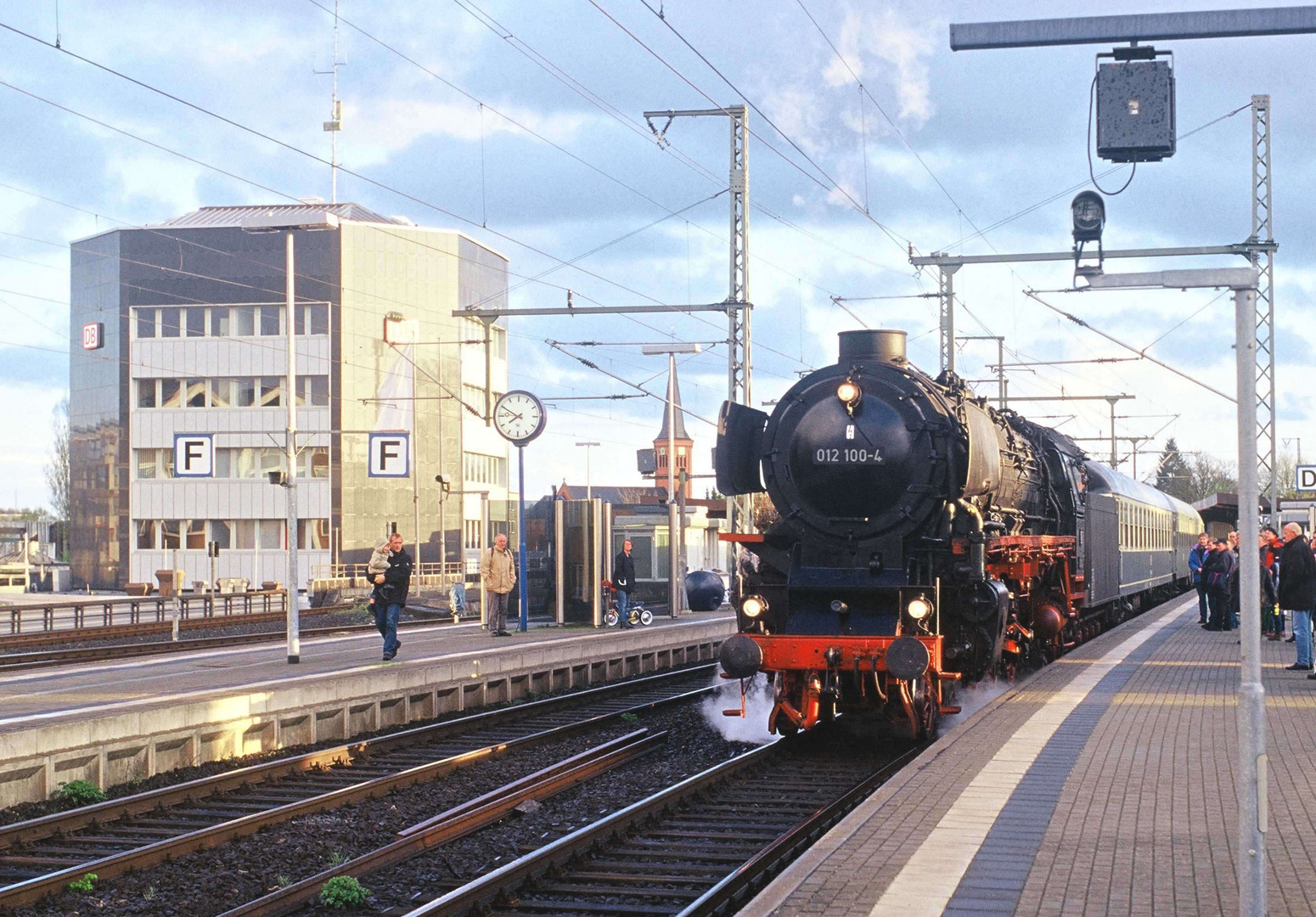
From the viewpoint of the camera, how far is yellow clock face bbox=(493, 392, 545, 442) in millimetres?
23734

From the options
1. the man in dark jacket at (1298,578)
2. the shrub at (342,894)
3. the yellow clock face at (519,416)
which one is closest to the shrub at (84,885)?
the shrub at (342,894)

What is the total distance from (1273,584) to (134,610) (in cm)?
2420

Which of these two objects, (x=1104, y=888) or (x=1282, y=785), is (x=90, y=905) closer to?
(x=1104, y=888)

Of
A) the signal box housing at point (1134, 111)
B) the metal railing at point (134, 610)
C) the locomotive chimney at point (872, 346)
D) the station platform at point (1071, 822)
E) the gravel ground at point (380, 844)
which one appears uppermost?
the signal box housing at point (1134, 111)

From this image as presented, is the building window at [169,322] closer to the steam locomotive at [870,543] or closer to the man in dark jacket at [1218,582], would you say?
the man in dark jacket at [1218,582]

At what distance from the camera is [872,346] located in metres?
13.6

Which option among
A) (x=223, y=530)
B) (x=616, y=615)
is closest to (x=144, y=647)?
(x=616, y=615)

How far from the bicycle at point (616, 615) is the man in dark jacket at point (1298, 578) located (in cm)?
1248

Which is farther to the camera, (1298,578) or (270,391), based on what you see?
(270,391)

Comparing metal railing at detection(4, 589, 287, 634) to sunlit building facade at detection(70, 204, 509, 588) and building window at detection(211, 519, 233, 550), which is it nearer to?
sunlit building facade at detection(70, 204, 509, 588)

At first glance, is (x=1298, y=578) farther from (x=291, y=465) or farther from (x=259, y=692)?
(x=291, y=465)

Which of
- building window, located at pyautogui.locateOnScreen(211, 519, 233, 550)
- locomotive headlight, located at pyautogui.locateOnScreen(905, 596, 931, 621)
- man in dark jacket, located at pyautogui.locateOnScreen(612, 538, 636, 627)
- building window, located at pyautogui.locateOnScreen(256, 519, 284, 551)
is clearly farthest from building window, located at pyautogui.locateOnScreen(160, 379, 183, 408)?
locomotive headlight, located at pyautogui.locateOnScreen(905, 596, 931, 621)

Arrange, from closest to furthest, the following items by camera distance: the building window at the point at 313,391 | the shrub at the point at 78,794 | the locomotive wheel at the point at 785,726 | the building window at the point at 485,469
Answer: the shrub at the point at 78,794
the locomotive wheel at the point at 785,726
the building window at the point at 313,391
the building window at the point at 485,469

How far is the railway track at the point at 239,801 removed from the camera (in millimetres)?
8547
